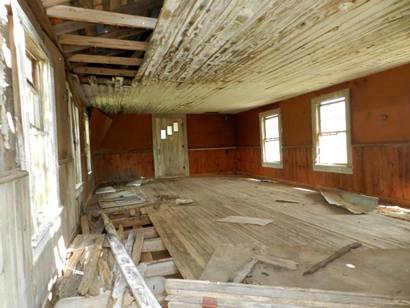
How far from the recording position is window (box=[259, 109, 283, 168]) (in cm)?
786

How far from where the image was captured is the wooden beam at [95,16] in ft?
7.68

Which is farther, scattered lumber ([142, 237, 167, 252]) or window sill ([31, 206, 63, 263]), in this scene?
scattered lumber ([142, 237, 167, 252])

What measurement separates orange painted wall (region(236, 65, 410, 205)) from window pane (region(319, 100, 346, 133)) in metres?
0.30

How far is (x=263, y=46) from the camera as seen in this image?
128 inches

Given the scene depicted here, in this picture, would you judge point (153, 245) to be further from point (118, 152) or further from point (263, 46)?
point (118, 152)

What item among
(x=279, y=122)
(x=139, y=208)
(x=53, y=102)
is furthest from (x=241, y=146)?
(x=53, y=102)

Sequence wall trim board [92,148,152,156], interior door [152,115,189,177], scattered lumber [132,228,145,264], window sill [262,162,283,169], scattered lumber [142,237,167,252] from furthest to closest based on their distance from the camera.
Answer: interior door [152,115,189,177]
wall trim board [92,148,152,156]
window sill [262,162,283,169]
scattered lumber [142,237,167,252]
scattered lumber [132,228,145,264]

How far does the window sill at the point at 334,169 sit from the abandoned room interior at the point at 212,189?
0.03 meters

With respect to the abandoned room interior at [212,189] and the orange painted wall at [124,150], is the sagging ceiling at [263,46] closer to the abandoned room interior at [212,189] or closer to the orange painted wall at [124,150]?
the abandoned room interior at [212,189]

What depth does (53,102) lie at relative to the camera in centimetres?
264

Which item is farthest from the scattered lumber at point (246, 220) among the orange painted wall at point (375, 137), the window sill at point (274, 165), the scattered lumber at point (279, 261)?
the window sill at point (274, 165)

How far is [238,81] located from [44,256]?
4.21 meters

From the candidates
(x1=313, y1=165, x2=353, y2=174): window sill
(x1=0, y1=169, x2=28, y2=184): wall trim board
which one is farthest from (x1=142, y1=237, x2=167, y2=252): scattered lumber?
(x1=313, y1=165, x2=353, y2=174): window sill

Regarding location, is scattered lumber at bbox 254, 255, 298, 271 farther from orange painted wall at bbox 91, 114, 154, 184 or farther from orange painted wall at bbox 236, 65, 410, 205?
orange painted wall at bbox 91, 114, 154, 184
